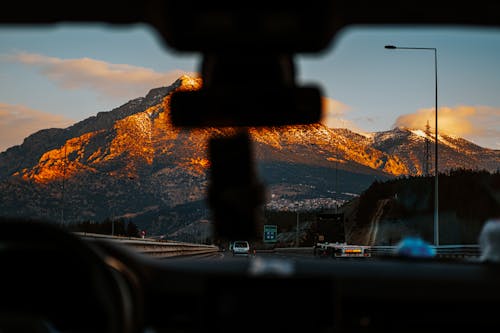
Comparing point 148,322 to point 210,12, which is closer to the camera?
point 210,12

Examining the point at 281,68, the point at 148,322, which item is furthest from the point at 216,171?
the point at 148,322

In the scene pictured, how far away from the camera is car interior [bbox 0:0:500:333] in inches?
128

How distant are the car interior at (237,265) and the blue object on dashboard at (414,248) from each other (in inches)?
3.8

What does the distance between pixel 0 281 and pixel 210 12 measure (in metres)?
2.21

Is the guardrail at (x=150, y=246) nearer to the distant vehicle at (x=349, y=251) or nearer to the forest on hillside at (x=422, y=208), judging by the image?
the distant vehicle at (x=349, y=251)

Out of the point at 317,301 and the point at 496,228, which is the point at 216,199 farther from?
the point at 496,228

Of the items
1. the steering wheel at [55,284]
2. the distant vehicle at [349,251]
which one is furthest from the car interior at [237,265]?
the distant vehicle at [349,251]

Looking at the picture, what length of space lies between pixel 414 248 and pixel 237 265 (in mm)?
1119

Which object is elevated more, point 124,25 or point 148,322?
point 124,25

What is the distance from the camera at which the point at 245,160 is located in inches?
133

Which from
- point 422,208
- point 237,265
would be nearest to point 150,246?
point 237,265

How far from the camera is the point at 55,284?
4.54 m

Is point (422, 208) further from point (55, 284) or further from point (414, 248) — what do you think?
point (55, 284)

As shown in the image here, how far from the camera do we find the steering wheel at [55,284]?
4023 mm
